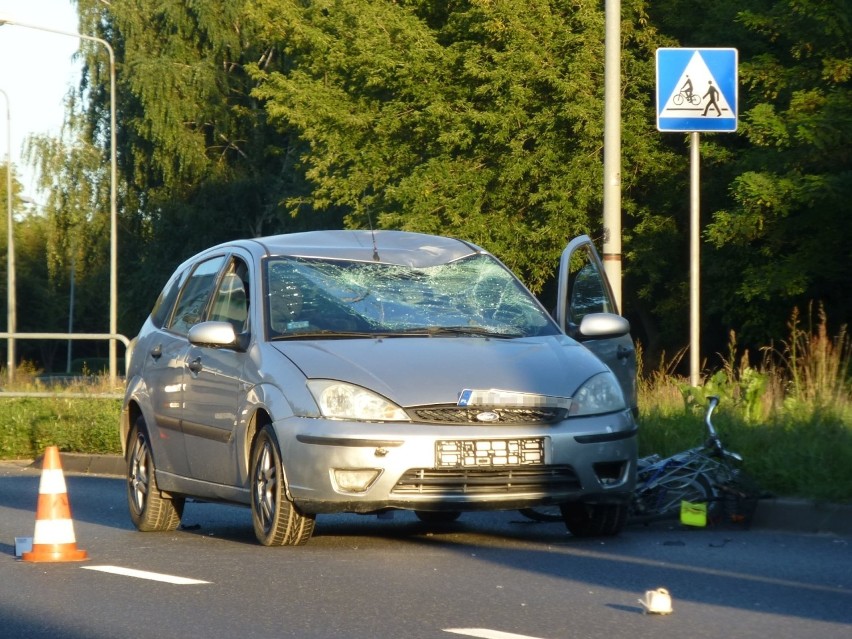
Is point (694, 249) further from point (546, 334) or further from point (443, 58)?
point (443, 58)

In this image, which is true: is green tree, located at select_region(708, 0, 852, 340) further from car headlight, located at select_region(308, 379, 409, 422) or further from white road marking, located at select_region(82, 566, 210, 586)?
white road marking, located at select_region(82, 566, 210, 586)

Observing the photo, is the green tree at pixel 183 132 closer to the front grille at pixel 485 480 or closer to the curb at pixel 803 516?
the curb at pixel 803 516

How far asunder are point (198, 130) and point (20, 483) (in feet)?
125

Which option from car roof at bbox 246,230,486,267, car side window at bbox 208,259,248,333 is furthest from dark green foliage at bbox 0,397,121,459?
car roof at bbox 246,230,486,267

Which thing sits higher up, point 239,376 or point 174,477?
point 239,376

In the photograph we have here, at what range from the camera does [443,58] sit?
3731 cm

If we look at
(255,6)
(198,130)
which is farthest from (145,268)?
(255,6)

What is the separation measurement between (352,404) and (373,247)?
5.96ft

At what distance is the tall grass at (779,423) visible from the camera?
388 inches

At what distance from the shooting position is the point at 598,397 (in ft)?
28.7

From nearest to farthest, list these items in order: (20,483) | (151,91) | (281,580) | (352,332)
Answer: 1. (281,580)
2. (352,332)
3. (20,483)
4. (151,91)

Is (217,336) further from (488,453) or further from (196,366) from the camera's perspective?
(488,453)

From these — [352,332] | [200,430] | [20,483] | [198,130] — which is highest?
[198,130]

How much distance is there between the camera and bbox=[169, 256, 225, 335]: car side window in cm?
1030
